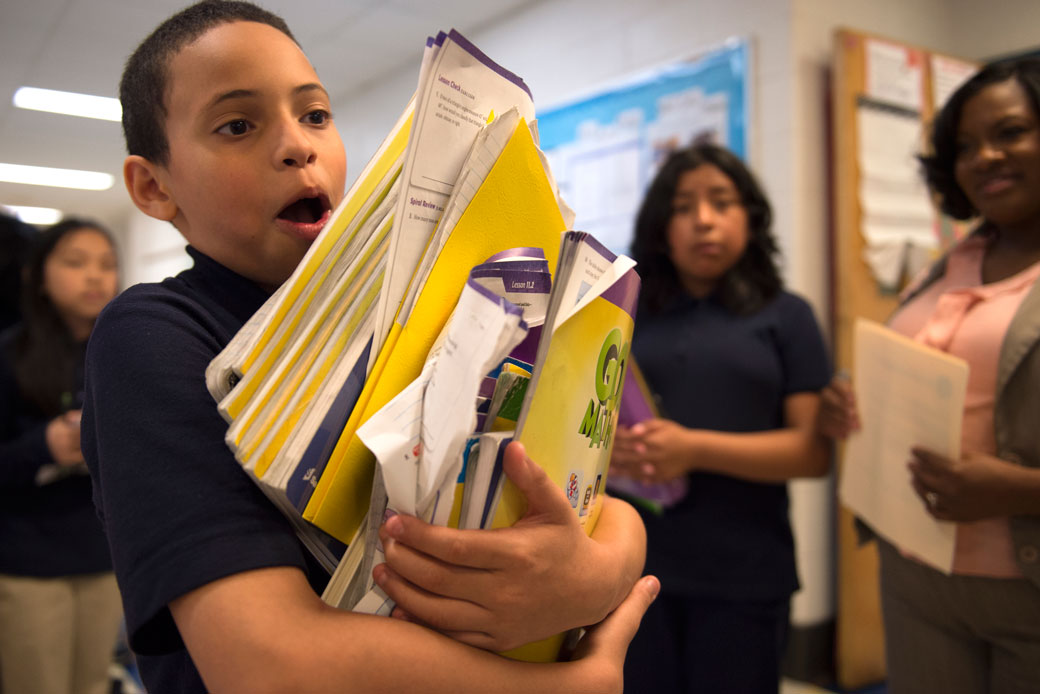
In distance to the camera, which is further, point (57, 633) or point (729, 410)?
point (57, 633)

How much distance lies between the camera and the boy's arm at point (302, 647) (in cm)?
41

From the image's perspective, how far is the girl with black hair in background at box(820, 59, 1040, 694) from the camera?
1119 mm

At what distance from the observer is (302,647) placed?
41 centimetres

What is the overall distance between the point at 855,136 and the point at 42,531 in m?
2.87

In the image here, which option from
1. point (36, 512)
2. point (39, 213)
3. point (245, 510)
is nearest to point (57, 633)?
point (36, 512)

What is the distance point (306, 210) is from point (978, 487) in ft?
3.70

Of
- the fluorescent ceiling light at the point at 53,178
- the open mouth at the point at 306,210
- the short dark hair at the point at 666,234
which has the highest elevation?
the fluorescent ceiling light at the point at 53,178

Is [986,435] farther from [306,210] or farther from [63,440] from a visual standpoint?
[63,440]

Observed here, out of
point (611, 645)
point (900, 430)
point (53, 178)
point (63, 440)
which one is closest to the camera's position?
point (611, 645)

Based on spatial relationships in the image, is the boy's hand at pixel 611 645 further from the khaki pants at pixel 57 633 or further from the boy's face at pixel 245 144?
the khaki pants at pixel 57 633

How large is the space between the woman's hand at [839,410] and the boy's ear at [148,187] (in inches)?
51.7

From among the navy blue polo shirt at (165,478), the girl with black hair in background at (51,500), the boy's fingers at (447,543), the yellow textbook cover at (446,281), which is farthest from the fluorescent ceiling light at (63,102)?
the girl with black hair in background at (51,500)

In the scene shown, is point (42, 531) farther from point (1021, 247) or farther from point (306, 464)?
point (1021, 247)

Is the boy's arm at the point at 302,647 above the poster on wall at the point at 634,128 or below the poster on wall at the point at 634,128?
below
